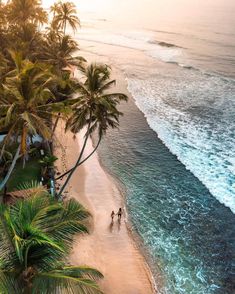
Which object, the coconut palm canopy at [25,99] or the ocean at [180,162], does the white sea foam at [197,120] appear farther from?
the coconut palm canopy at [25,99]

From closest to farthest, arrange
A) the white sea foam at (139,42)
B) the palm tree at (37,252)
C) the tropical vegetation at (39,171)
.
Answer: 1. the palm tree at (37,252)
2. the tropical vegetation at (39,171)
3. the white sea foam at (139,42)

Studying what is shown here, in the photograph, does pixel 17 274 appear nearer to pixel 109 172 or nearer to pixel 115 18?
pixel 109 172

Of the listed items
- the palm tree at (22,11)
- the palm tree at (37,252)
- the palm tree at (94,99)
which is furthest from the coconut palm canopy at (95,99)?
the palm tree at (22,11)

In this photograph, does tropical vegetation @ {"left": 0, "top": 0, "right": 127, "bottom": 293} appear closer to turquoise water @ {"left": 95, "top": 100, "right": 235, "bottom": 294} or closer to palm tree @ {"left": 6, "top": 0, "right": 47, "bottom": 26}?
palm tree @ {"left": 6, "top": 0, "right": 47, "bottom": 26}

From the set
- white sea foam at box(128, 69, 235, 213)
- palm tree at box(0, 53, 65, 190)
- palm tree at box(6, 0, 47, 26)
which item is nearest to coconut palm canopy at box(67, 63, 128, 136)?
palm tree at box(0, 53, 65, 190)

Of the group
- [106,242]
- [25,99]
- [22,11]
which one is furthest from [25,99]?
[22,11]

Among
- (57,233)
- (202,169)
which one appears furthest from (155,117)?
(57,233)

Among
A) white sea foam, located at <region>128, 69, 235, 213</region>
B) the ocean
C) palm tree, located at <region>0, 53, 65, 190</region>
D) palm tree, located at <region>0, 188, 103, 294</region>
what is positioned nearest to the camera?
palm tree, located at <region>0, 188, 103, 294</region>

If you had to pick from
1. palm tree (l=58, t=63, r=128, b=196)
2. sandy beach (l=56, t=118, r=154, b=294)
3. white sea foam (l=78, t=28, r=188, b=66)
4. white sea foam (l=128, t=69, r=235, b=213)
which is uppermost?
white sea foam (l=78, t=28, r=188, b=66)
